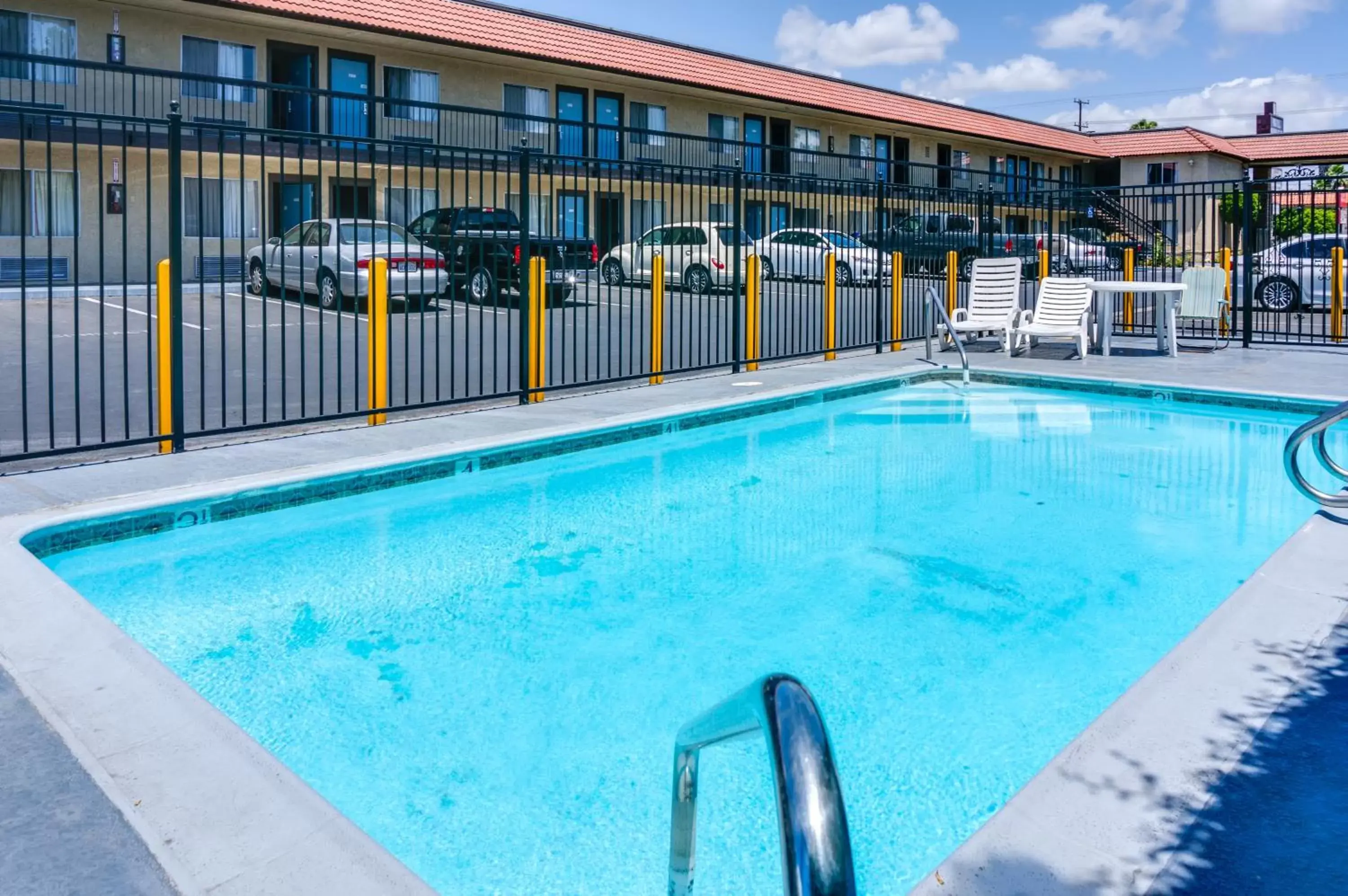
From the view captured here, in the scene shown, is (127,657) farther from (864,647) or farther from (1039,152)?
(1039,152)

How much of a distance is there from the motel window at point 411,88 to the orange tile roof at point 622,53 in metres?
1.70

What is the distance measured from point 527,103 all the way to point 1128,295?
1872 centimetres

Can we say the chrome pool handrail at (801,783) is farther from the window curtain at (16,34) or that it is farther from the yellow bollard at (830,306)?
the window curtain at (16,34)

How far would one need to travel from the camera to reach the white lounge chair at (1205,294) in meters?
16.4

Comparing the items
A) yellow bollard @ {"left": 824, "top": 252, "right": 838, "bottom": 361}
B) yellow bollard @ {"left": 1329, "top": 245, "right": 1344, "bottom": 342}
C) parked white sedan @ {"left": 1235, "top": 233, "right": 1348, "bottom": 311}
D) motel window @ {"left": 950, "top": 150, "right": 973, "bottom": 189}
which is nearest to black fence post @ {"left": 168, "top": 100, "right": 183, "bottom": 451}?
yellow bollard @ {"left": 824, "top": 252, "right": 838, "bottom": 361}

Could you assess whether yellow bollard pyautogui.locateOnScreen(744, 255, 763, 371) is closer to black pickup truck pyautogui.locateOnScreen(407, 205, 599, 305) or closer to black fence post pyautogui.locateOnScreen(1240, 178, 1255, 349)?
black pickup truck pyautogui.locateOnScreen(407, 205, 599, 305)

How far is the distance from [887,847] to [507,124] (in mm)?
28084

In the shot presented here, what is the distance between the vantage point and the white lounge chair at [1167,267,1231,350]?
1644cm

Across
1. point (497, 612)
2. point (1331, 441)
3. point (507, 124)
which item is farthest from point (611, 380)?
point (507, 124)

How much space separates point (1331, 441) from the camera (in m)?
10.1

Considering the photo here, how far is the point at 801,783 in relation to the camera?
172cm

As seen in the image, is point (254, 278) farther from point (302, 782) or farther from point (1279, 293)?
point (302, 782)

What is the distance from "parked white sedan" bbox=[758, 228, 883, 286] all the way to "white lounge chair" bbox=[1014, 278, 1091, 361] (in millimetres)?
2123

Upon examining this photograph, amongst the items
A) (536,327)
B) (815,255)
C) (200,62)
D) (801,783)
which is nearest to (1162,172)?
(200,62)
